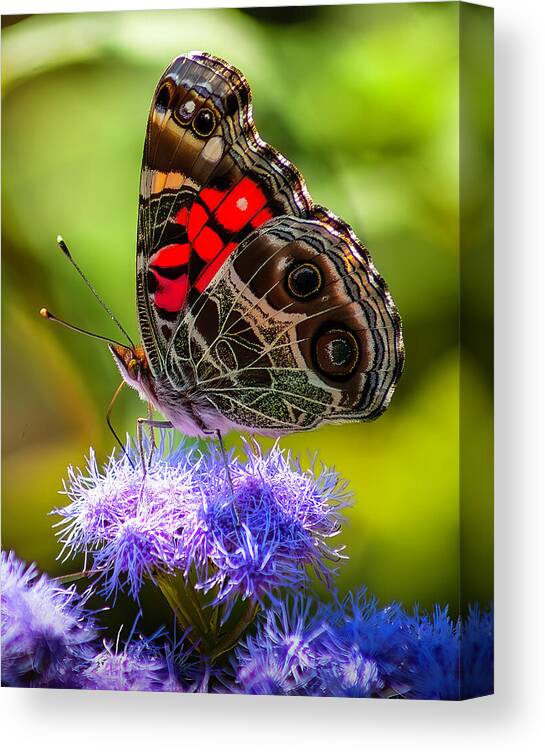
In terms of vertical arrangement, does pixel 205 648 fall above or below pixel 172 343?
below

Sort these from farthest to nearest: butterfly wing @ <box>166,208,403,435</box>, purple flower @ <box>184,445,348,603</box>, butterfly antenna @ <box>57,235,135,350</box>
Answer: butterfly antenna @ <box>57,235,135,350</box> < purple flower @ <box>184,445,348,603</box> < butterfly wing @ <box>166,208,403,435</box>

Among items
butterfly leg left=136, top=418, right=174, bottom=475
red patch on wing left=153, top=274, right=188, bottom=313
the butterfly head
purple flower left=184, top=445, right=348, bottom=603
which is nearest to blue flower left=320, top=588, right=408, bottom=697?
purple flower left=184, top=445, right=348, bottom=603

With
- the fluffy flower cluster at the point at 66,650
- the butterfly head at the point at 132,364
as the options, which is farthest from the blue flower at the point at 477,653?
the butterfly head at the point at 132,364

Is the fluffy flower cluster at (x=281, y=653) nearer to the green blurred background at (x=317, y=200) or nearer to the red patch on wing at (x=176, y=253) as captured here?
the green blurred background at (x=317, y=200)

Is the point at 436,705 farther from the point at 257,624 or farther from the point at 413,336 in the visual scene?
the point at 413,336

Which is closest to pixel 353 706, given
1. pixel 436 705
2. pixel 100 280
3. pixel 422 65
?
pixel 436 705

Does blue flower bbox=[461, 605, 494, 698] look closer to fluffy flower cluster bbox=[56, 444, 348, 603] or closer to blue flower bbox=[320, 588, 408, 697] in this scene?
blue flower bbox=[320, 588, 408, 697]

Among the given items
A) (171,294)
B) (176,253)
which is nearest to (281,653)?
(171,294)
